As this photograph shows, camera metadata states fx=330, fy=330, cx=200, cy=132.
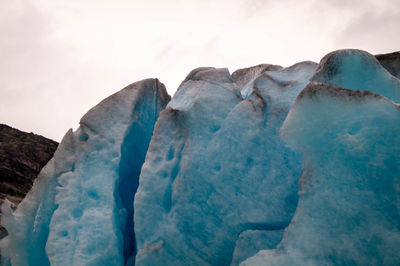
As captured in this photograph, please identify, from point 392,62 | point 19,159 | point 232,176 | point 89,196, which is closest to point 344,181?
point 232,176

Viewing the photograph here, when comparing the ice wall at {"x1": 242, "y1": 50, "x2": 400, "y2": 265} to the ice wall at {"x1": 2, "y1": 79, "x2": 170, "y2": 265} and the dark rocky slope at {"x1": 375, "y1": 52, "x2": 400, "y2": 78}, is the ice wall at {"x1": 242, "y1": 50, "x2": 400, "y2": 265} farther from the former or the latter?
the dark rocky slope at {"x1": 375, "y1": 52, "x2": 400, "y2": 78}

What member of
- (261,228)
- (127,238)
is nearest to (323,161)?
(261,228)

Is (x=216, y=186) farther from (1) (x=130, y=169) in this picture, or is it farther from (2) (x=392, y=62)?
(2) (x=392, y=62)

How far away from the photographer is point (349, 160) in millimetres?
2590

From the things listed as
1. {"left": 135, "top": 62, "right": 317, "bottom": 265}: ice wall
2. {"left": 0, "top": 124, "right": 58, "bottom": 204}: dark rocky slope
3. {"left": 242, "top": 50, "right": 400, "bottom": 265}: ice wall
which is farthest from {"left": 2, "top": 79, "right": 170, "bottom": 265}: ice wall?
{"left": 0, "top": 124, "right": 58, "bottom": 204}: dark rocky slope

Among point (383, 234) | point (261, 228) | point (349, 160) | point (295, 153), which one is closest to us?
point (383, 234)

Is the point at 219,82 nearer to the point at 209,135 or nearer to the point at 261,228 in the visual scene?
the point at 209,135

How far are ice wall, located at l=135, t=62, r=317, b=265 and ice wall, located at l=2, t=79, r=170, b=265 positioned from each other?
1.83 feet

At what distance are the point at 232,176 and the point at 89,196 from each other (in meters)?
1.83

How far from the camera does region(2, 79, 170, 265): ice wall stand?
373 cm

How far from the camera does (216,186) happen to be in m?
3.38

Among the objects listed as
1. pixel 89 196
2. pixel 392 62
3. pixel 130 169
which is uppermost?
pixel 392 62

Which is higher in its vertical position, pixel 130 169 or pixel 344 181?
pixel 130 169

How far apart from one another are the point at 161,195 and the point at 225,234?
78 cm
